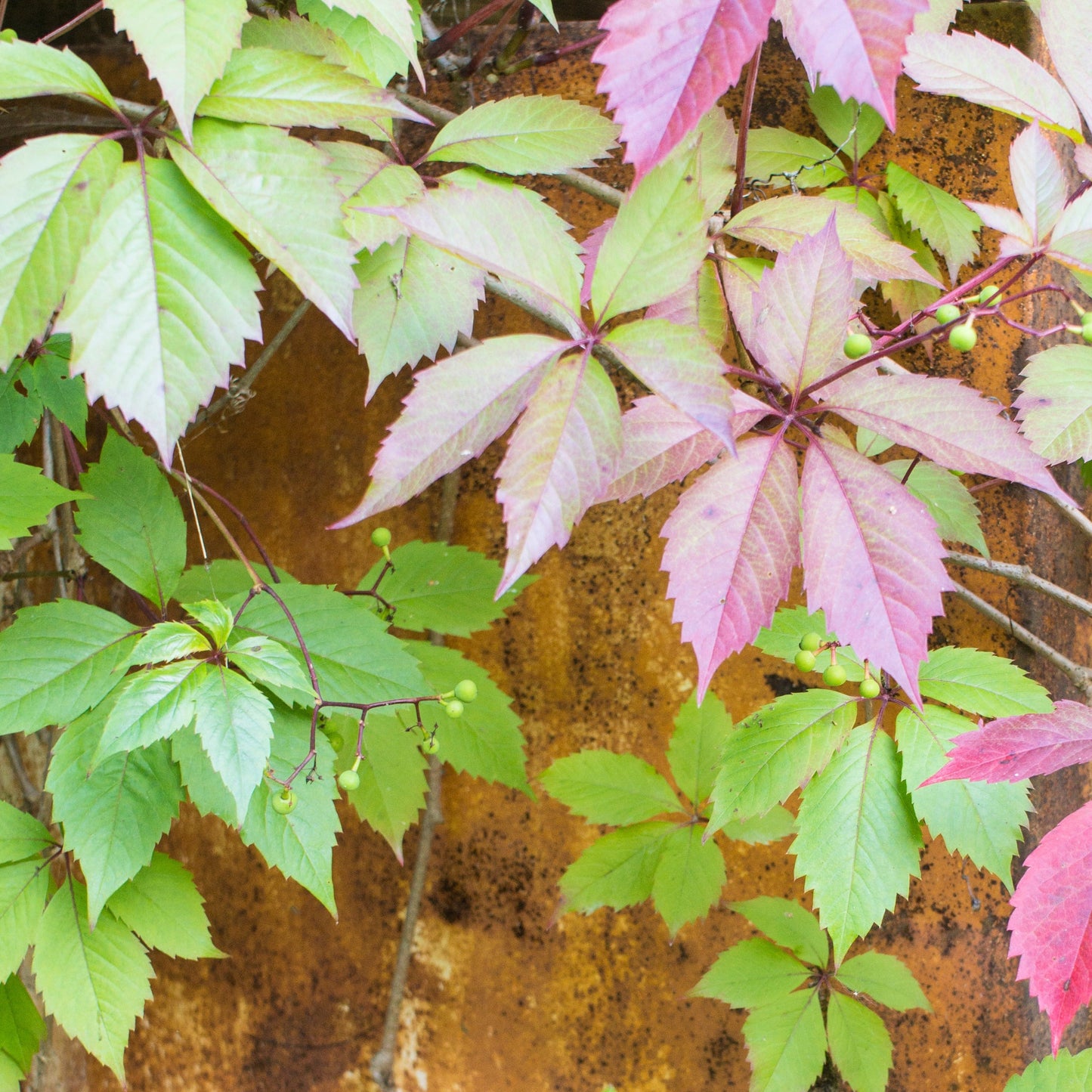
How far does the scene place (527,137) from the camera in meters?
0.79

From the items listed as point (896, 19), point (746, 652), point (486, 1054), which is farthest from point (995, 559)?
point (486, 1054)

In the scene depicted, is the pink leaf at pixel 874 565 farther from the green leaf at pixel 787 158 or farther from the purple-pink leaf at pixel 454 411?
the green leaf at pixel 787 158

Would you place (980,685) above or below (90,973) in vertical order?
above

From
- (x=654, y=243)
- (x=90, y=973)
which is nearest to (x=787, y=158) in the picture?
(x=654, y=243)

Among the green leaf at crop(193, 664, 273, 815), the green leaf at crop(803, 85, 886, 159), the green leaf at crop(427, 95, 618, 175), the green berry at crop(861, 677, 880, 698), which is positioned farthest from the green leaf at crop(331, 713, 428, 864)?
the green leaf at crop(803, 85, 886, 159)

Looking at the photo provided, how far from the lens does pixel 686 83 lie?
52 centimetres

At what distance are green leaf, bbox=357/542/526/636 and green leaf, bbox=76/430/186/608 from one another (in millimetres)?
A: 251

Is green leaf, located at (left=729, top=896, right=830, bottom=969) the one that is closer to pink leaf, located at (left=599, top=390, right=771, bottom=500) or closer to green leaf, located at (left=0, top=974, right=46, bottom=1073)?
pink leaf, located at (left=599, top=390, right=771, bottom=500)

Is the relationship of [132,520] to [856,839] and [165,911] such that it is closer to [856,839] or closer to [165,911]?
[165,911]

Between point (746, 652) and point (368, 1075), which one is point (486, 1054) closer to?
point (368, 1075)

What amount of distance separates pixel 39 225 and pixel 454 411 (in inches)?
12.6

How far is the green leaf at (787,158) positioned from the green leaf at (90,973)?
109 centimetres

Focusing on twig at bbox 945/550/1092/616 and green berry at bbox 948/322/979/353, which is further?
twig at bbox 945/550/1092/616

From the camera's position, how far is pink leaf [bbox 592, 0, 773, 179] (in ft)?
1.69
